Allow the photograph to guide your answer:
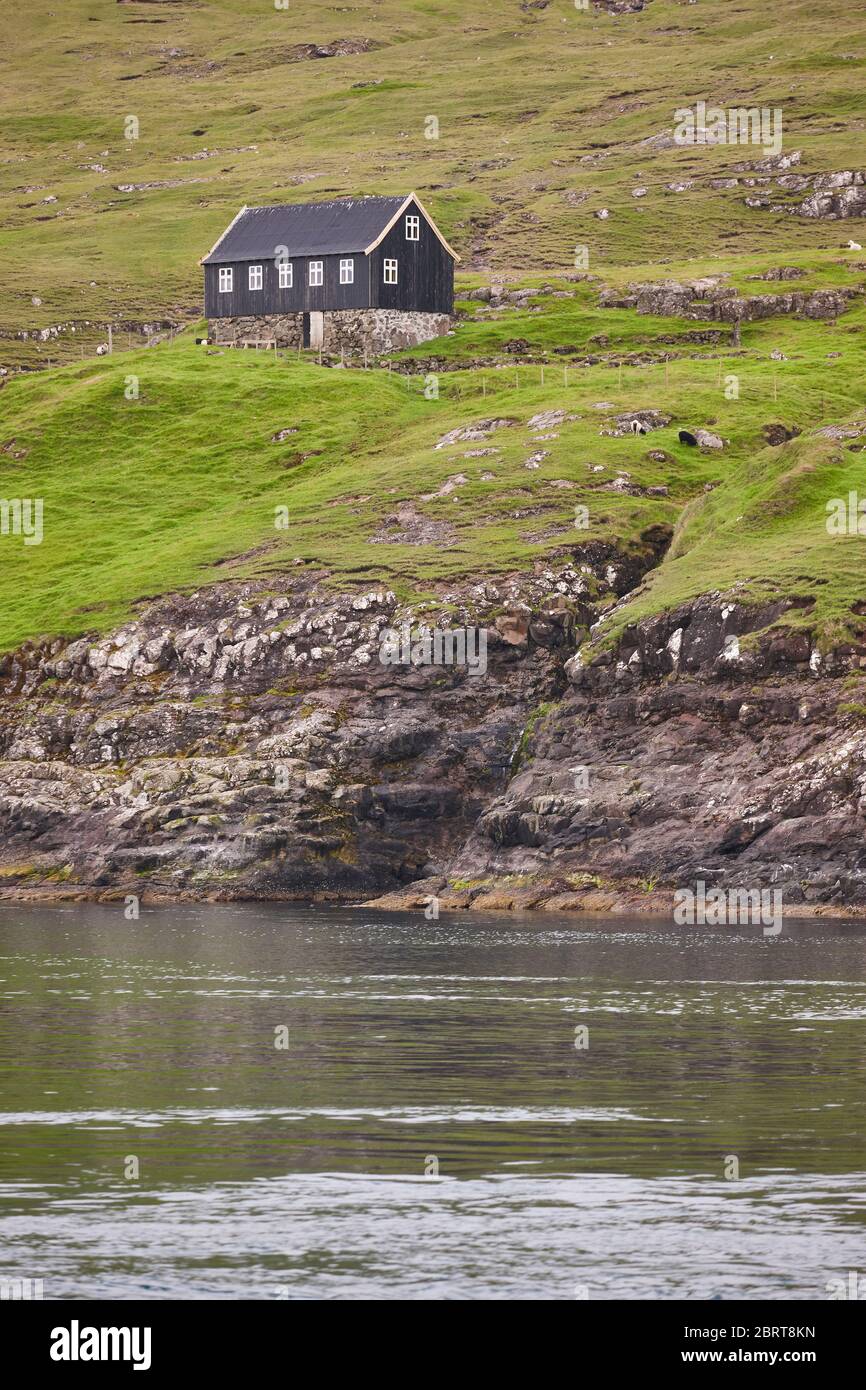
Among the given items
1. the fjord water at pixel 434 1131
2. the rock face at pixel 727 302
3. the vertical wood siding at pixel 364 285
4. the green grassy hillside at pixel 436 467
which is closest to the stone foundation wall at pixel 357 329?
the vertical wood siding at pixel 364 285

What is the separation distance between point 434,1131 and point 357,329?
159m

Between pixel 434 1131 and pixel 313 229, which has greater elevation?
pixel 313 229

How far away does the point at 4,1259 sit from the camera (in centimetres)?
2716

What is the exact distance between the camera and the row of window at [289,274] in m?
184

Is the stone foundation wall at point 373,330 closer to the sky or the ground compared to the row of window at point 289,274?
closer to the ground

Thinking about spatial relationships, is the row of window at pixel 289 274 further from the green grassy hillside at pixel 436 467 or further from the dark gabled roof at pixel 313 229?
the green grassy hillside at pixel 436 467

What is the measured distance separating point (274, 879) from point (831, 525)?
131 feet

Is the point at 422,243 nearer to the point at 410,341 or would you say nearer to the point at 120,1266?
the point at 410,341

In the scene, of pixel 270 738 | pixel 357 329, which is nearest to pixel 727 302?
pixel 357 329

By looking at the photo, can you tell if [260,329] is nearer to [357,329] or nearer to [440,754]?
[357,329]

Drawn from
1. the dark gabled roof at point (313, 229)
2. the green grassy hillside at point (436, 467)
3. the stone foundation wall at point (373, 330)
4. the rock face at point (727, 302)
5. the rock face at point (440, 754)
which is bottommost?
the rock face at point (440, 754)

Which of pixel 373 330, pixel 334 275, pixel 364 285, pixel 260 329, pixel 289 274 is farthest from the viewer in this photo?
pixel 260 329

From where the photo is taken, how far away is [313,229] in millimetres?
188875
